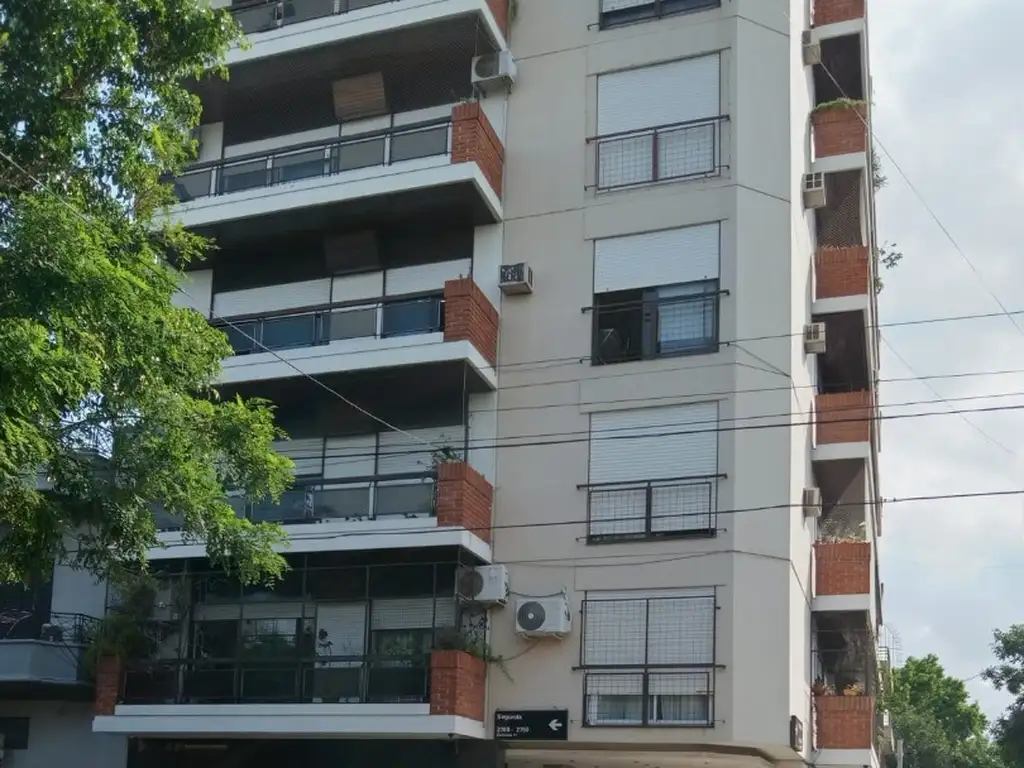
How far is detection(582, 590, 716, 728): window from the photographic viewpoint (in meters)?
18.5

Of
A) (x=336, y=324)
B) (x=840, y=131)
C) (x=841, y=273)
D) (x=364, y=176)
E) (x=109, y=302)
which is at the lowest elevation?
(x=109, y=302)

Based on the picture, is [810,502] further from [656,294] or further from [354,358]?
[354,358]

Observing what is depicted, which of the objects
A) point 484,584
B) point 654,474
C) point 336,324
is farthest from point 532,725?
point 336,324

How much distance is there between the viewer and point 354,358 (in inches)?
802

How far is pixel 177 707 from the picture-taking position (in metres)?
19.8

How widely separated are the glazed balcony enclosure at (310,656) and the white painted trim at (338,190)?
17.0 feet

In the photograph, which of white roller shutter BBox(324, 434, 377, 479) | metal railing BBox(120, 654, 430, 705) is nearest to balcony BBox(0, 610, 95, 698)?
metal railing BBox(120, 654, 430, 705)

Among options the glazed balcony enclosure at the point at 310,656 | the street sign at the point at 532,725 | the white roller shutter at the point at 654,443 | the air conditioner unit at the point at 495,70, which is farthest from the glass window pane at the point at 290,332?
the street sign at the point at 532,725

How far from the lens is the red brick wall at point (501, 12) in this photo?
2166cm

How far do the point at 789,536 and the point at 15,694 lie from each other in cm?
1206

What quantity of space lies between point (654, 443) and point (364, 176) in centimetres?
581

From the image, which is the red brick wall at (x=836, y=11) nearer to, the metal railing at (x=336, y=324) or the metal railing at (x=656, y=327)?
the metal railing at (x=656, y=327)

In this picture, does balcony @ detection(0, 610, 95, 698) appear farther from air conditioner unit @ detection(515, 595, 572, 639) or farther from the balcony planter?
the balcony planter

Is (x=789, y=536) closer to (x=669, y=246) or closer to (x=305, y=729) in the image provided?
(x=669, y=246)
